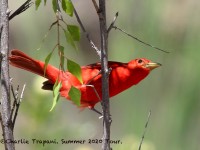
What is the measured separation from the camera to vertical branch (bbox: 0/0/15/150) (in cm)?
115

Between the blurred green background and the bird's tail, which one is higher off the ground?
the bird's tail

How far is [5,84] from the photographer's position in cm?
116

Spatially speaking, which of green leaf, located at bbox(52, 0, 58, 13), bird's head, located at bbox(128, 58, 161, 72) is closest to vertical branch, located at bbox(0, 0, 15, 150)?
green leaf, located at bbox(52, 0, 58, 13)

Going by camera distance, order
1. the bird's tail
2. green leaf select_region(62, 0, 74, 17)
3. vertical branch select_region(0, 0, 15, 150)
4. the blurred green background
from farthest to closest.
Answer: the blurred green background < the bird's tail < vertical branch select_region(0, 0, 15, 150) < green leaf select_region(62, 0, 74, 17)

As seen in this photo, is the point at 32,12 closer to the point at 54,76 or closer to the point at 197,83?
the point at 197,83

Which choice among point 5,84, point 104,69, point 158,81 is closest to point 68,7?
point 104,69

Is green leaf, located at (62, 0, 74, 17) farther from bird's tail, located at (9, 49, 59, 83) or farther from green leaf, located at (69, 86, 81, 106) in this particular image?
bird's tail, located at (9, 49, 59, 83)

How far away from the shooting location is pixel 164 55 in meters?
2.75

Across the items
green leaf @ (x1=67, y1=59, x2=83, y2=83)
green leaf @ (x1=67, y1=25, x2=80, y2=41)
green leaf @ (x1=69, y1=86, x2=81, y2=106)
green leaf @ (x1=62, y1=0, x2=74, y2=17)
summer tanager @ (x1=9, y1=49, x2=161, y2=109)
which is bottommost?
summer tanager @ (x1=9, y1=49, x2=161, y2=109)

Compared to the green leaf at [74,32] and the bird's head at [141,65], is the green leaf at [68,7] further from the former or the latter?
the bird's head at [141,65]

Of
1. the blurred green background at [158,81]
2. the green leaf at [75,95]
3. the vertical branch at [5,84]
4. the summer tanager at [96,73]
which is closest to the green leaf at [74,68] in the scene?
the green leaf at [75,95]

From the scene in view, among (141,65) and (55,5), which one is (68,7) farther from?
(141,65)

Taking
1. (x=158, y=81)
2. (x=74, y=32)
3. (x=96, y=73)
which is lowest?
(x=158, y=81)

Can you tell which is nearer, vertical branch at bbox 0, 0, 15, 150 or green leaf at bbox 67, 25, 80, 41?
green leaf at bbox 67, 25, 80, 41
